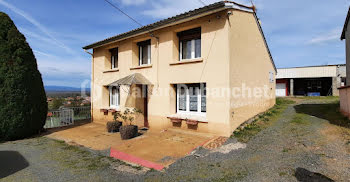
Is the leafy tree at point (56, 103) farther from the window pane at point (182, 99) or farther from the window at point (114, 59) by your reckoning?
the window pane at point (182, 99)

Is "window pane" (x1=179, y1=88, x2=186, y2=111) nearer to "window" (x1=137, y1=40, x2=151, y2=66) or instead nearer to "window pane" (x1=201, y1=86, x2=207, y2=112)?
"window pane" (x1=201, y1=86, x2=207, y2=112)

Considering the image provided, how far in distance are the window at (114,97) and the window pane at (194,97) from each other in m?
5.85

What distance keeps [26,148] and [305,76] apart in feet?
98.3

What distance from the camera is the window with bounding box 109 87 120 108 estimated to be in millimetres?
11766

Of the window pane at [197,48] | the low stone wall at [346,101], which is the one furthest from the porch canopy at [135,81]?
the low stone wall at [346,101]

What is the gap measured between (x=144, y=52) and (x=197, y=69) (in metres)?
4.04

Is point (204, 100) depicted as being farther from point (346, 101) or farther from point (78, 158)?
point (346, 101)

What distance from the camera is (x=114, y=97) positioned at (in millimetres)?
12016

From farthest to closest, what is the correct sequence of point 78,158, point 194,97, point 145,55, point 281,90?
point 281,90 < point 145,55 < point 194,97 < point 78,158

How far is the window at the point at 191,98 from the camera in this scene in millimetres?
7715

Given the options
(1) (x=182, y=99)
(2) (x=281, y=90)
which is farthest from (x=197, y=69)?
(2) (x=281, y=90)

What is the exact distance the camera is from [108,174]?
452cm

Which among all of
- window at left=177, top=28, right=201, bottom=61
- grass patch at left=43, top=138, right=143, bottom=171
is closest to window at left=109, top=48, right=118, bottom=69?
window at left=177, top=28, right=201, bottom=61

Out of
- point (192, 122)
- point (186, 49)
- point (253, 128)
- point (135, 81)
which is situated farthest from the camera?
point (135, 81)
